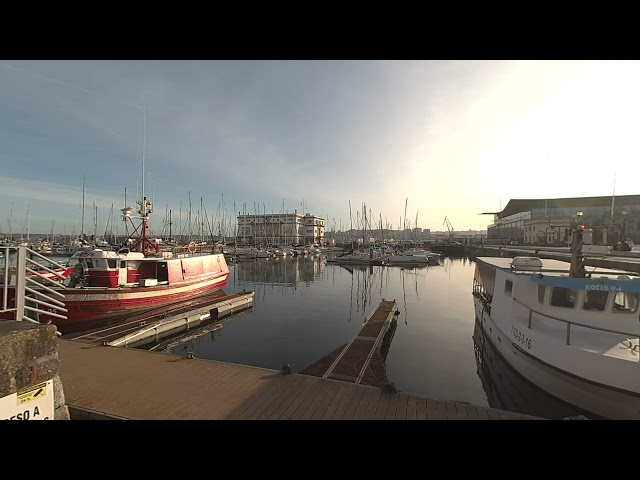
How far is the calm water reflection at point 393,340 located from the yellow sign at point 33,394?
451 inches

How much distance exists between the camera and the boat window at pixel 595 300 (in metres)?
11.1

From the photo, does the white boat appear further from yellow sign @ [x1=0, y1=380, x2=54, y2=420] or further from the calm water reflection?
yellow sign @ [x1=0, y1=380, x2=54, y2=420]

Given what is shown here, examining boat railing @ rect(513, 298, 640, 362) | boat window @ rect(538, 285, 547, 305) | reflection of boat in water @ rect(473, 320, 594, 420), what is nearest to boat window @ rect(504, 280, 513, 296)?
boat railing @ rect(513, 298, 640, 362)

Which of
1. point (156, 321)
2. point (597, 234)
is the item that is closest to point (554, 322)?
point (156, 321)

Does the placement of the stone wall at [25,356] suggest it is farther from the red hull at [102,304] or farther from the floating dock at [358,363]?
the red hull at [102,304]

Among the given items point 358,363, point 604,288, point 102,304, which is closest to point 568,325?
point 604,288

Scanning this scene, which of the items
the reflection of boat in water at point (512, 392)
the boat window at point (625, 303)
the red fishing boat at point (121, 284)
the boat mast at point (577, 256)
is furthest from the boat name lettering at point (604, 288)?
the red fishing boat at point (121, 284)

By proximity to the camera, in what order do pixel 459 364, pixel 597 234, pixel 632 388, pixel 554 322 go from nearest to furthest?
1. pixel 632 388
2. pixel 554 322
3. pixel 459 364
4. pixel 597 234

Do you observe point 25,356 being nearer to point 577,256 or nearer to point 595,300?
point 595,300

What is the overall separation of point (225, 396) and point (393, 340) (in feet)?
43.2
